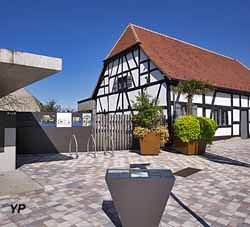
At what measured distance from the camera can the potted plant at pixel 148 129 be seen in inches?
367

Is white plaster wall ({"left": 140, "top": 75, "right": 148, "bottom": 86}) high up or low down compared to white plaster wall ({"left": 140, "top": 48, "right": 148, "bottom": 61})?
down

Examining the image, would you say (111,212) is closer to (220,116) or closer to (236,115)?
(220,116)

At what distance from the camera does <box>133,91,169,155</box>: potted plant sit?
9.31 m

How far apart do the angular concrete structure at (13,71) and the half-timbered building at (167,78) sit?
7835mm

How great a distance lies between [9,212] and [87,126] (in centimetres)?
691

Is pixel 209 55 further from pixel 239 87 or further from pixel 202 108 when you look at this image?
pixel 202 108

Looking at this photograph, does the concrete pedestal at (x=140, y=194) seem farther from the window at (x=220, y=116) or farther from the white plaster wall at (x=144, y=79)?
the window at (x=220, y=116)

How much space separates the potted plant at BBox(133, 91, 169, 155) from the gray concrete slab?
4946 millimetres

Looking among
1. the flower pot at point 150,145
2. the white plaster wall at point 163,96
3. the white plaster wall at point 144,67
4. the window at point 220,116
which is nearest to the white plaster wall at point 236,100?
the window at point 220,116

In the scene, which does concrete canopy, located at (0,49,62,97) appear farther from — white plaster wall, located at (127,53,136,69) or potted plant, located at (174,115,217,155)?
white plaster wall, located at (127,53,136,69)

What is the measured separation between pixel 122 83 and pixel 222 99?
6.79m

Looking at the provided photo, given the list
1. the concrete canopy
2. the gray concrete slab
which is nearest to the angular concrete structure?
the concrete canopy

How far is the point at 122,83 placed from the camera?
16.0m

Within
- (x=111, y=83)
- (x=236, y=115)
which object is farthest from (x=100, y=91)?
(x=236, y=115)
